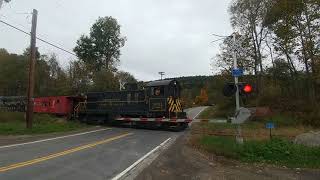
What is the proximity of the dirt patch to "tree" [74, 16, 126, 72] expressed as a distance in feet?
180

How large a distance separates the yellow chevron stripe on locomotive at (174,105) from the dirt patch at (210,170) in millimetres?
15358

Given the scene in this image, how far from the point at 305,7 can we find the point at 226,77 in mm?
13554

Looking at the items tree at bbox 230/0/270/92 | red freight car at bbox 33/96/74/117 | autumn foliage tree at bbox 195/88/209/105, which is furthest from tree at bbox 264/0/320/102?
autumn foliage tree at bbox 195/88/209/105

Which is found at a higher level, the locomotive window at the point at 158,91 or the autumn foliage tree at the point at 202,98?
the autumn foliage tree at the point at 202,98

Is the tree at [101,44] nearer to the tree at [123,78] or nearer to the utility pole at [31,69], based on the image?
the tree at [123,78]

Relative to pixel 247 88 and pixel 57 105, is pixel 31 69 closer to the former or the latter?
pixel 57 105

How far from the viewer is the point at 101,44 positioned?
69.8 m

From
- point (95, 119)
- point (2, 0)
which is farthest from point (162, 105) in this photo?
point (2, 0)

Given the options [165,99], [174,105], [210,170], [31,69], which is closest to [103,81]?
[174,105]

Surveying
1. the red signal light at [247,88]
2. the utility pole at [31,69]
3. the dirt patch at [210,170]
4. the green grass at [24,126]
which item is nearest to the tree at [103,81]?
the green grass at [24,126]

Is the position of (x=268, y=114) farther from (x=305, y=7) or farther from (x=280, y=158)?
(x=280, y=158)

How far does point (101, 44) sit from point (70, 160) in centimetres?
5583

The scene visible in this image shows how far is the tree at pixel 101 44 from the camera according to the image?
→ 69812 mm

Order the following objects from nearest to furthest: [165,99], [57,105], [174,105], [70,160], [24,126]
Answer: [70,160], [24,126], [165,99], [174,105], [57,105]
